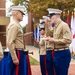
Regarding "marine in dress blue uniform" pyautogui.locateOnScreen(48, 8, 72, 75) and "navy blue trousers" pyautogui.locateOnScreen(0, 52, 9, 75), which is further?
"navy blue trousers" pyautogui.locateOnScreen(0, 52, 9, 75)

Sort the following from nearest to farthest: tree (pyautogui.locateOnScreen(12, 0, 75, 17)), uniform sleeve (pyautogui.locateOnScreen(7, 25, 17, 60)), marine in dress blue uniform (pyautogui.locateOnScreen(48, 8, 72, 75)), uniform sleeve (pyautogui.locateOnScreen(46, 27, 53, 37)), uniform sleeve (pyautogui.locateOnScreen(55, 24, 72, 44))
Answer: uniform sleeve (pyautogui.locateOnScreen(7, 25, 17, 60)) < uniform sleeve (pyautogui.locateOnScreen(55, 24, 72, 44)) < marine in dress blue uniform (pyautogui.locateOnScreen(48, 8, 72, 75)) < uniform sleeve (pyautogui.locateOnScreen(46, 27, 53, 37)) < tree (pyautogui.locateOnScreen(12, 0, 75, 17))

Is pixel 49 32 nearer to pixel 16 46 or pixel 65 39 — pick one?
pixel 65 39

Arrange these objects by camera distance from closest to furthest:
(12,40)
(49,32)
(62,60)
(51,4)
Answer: (12,40)
(62,60)
(49,32)
(51,4)

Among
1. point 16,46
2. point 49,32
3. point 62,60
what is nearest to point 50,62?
point 62,60

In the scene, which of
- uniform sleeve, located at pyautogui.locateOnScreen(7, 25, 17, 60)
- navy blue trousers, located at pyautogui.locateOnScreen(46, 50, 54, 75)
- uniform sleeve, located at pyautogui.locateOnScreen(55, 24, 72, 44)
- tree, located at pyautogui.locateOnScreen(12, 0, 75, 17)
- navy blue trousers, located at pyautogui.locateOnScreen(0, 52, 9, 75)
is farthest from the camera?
tree, located at pyautogui.locateOnScreen(12, 0, 75, 17)

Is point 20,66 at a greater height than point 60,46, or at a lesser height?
lesser

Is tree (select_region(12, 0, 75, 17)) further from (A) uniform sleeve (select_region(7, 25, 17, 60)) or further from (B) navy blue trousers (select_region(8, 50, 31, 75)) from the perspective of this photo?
(A) uniform sleeve (select_region(7, 25, 17, 60))

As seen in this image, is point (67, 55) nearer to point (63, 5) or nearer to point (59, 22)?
point (59, 22)

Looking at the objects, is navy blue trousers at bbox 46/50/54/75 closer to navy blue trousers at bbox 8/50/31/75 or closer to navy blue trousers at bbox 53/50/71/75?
navy blue trousers at bbox 53/50/71/75

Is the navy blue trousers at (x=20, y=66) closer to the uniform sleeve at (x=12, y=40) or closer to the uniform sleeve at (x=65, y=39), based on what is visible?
the uniform sleeve at (x=12, y=40)

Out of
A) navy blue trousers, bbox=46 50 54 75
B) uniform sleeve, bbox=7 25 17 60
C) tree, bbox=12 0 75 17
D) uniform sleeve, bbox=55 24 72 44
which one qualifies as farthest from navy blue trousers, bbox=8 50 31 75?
tree, bbox=12 0 75 17

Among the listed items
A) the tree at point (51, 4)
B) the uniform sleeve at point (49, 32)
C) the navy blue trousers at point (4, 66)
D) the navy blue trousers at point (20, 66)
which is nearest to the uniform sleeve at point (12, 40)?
the navy blue trousers at point (20, 66)

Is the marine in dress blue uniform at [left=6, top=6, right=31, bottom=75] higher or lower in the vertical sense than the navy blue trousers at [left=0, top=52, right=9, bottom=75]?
higher

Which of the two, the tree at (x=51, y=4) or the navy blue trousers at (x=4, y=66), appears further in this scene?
the tree at (x=51, y=4)
